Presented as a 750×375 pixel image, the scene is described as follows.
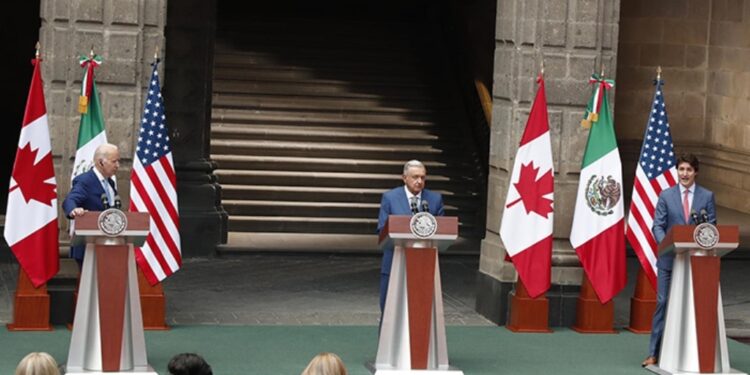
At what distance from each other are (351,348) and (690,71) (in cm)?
1181

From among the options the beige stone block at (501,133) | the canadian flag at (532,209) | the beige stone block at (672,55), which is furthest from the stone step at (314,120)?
the canadian flag at (532,209)

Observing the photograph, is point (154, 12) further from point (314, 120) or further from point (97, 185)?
point (314, 120)

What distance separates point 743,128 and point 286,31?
283 inches

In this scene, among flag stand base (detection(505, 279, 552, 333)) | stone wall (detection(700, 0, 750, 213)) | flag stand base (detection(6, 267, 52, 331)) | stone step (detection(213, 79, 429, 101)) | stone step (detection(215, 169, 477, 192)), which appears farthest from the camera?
stone wall (detection(700, 0, 750, 213))

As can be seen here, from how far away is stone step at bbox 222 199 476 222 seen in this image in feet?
69.1

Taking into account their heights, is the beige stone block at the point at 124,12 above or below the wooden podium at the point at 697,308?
above

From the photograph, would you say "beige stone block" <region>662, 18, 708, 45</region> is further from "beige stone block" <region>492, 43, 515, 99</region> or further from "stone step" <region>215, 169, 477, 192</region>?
"beige stone block" <region>492, 43, 515, 99</region>

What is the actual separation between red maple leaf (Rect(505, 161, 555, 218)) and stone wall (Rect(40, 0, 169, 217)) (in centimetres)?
337

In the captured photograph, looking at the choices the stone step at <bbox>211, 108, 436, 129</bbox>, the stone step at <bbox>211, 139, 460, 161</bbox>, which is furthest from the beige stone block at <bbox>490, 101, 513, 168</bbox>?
the stone step at <bbox>211, 108, 436, 129</bbox>

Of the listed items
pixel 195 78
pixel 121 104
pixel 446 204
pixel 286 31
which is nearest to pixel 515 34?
pixel 121 104

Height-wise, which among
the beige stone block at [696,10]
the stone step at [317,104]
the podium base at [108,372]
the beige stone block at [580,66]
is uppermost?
the beige stone block at [696,10]

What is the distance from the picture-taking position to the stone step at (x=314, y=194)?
838 inches

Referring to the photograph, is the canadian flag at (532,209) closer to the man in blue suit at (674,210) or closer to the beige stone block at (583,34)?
the beige stone block at (583,34)

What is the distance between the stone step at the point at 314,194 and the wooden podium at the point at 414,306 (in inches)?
351
